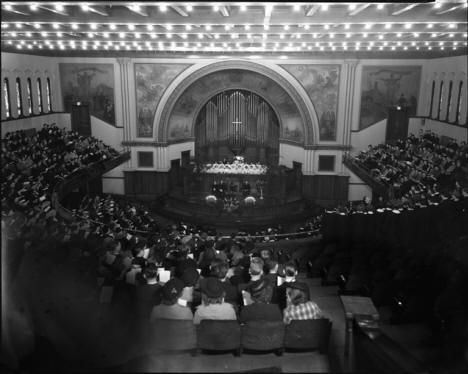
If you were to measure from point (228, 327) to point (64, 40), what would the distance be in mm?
18040

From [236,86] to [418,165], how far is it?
13.0m

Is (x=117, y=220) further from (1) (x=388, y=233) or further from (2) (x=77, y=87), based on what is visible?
(2) (x=77, y=87)

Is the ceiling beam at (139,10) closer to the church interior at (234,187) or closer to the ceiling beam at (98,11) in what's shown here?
the church interior at (234,187)

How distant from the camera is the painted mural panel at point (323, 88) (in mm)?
27642

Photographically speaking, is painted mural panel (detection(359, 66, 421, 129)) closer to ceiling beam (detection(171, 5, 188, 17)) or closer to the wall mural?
the wall mural

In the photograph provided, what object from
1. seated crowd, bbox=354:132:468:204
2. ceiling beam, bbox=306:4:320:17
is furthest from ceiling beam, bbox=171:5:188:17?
seated crowd, bbox=354:132:468:204

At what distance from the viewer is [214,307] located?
22.5 feet

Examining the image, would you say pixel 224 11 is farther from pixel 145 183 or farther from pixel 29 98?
pixel 145 183

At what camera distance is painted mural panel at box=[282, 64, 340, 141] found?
90.7ft

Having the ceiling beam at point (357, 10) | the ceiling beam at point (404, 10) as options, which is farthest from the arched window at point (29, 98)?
the ceiling beam at point (404, 10)

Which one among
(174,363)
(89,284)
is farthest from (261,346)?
(89,284)

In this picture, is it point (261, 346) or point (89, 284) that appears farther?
point (89, 284)

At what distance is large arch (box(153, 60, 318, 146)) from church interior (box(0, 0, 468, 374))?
127mm

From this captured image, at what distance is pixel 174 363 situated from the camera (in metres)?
5.90
